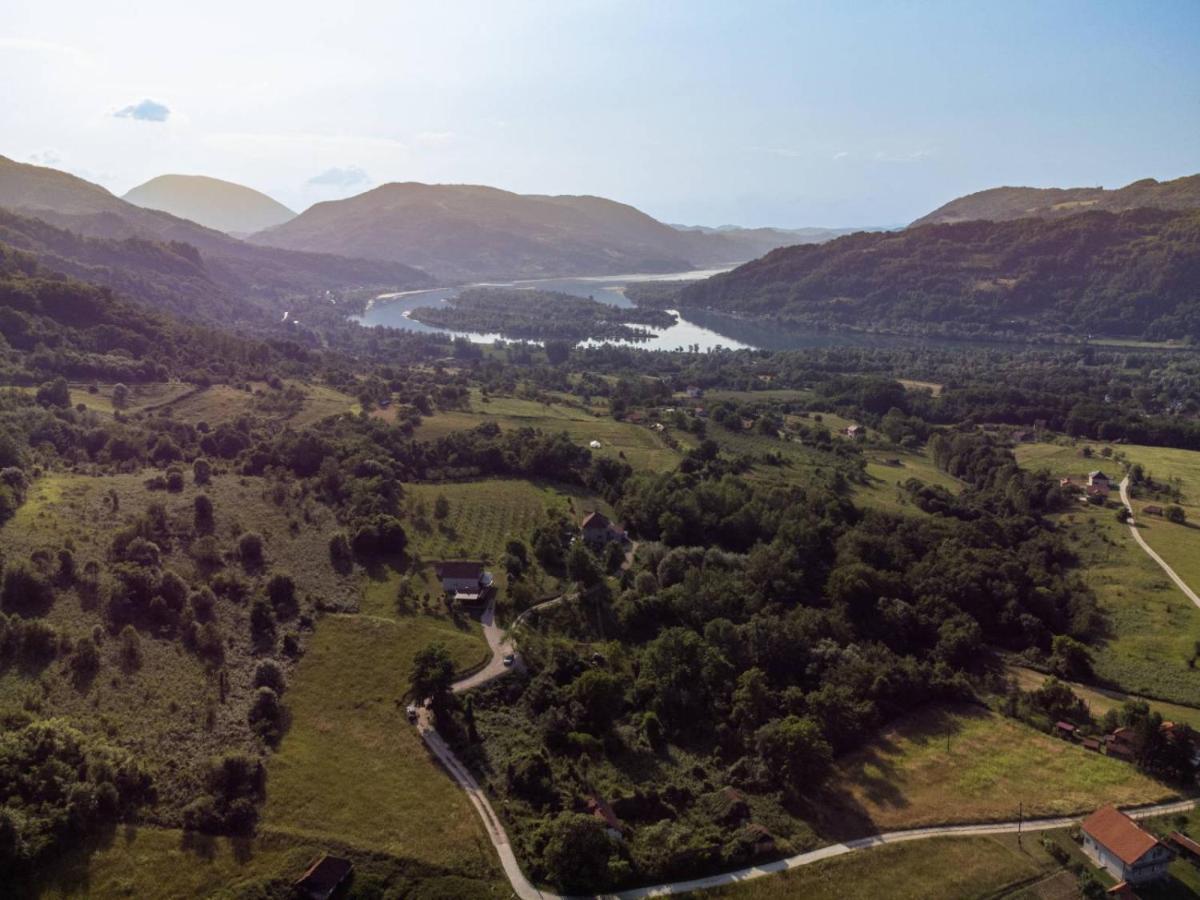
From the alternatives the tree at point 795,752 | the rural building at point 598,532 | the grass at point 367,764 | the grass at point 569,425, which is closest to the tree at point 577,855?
the grass at point 367,764

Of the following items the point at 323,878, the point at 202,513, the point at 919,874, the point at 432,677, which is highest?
the point at 202,513

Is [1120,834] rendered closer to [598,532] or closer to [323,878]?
[323,878]

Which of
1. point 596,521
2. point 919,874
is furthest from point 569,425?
point 919,874

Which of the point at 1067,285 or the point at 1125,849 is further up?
the point at 1067,285

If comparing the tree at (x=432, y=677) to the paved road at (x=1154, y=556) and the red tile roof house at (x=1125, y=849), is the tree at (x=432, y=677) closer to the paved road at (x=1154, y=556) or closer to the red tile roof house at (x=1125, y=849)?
the red tile roof house at (x=1125, y=849)

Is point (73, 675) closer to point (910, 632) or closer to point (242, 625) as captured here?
point (242, 625)

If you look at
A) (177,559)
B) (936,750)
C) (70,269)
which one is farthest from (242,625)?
(70,269)

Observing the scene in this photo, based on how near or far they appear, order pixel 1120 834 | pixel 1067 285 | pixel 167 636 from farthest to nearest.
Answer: pixel 1067 285
pixel 167 636
pixel 1120 834
